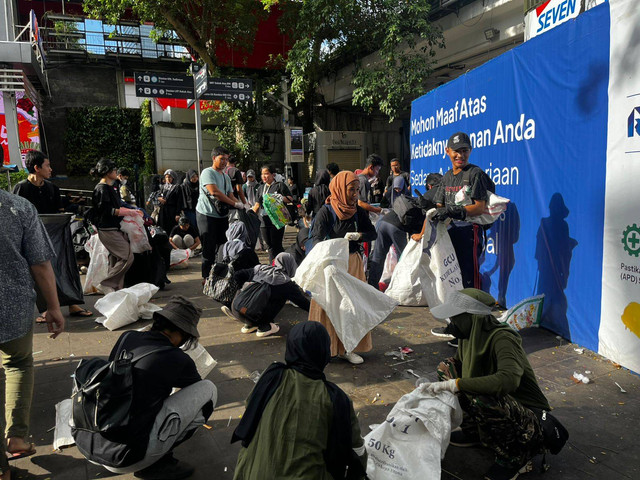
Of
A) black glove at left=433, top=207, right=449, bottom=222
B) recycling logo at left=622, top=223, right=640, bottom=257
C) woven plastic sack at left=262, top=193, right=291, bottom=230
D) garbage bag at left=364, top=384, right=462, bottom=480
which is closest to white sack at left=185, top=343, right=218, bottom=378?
garbage bag at left=364, top=384, right=462, bottom=480

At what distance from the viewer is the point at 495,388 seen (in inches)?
93.4

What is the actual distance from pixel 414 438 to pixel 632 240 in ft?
8.16

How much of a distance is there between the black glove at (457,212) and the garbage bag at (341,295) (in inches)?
51.4

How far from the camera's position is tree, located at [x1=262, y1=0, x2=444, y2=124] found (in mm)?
12891

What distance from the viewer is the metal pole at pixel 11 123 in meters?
10.3

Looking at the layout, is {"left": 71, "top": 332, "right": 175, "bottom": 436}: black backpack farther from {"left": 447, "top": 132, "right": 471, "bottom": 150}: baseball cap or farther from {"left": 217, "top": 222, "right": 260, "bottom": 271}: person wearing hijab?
{"left": 447, "top": 132, "right": 471, "bottom": 150}: baseball cap

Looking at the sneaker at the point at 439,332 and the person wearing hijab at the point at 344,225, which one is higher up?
the person wearing hijab at the point at 344,225

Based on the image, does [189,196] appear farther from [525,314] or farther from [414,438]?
[414,438]

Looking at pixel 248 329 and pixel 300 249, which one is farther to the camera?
pixel 300 249

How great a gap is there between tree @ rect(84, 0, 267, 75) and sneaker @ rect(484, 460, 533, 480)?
46.9ft

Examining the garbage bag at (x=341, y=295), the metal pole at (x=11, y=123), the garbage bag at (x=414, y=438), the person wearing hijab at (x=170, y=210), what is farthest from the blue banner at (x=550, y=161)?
the metal pole at (x=11, y=123)

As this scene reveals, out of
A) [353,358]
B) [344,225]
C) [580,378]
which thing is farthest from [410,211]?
[580,378]

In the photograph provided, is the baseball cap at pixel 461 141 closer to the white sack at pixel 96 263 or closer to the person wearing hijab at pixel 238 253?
the person wearing hijab at pixel 238 253

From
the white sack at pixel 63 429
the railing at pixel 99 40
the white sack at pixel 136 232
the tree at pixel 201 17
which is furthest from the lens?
the railing at pixel 99 40
